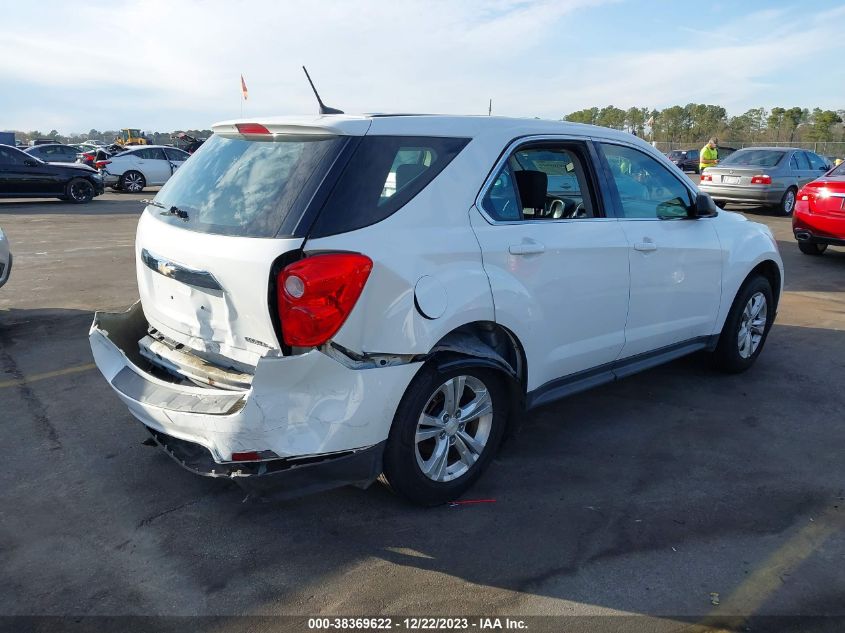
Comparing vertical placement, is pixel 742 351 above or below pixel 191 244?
below

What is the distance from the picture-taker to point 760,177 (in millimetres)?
15758

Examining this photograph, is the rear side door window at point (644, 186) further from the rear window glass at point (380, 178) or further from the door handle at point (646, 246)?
the rear window glass at point (380, 178)

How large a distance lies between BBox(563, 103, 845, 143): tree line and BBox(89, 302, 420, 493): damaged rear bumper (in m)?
51.7

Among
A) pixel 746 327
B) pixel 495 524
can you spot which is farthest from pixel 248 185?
pixel 746 327

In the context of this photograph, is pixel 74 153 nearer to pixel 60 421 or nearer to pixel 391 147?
pixel 60 421

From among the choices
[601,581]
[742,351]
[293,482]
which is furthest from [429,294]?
[742,351]

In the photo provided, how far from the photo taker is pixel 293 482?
2.93 m

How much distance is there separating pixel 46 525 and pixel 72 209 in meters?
15.9

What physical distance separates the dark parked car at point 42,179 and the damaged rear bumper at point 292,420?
54.6 ft

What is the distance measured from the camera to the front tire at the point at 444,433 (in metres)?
3.14

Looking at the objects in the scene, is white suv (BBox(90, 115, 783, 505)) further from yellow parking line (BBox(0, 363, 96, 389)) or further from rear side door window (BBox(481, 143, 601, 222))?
yellow parking line (BBox(0, 363, 96, 389))

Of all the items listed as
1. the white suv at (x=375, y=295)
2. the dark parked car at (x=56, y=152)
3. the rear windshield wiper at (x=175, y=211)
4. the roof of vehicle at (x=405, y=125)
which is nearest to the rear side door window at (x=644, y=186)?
the white suv at (x=375, y=295)

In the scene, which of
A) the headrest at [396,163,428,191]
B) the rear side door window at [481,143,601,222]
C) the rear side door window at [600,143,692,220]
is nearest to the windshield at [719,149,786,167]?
the rear side door window at [600,143,692,220]

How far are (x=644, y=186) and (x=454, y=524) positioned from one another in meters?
2.47
